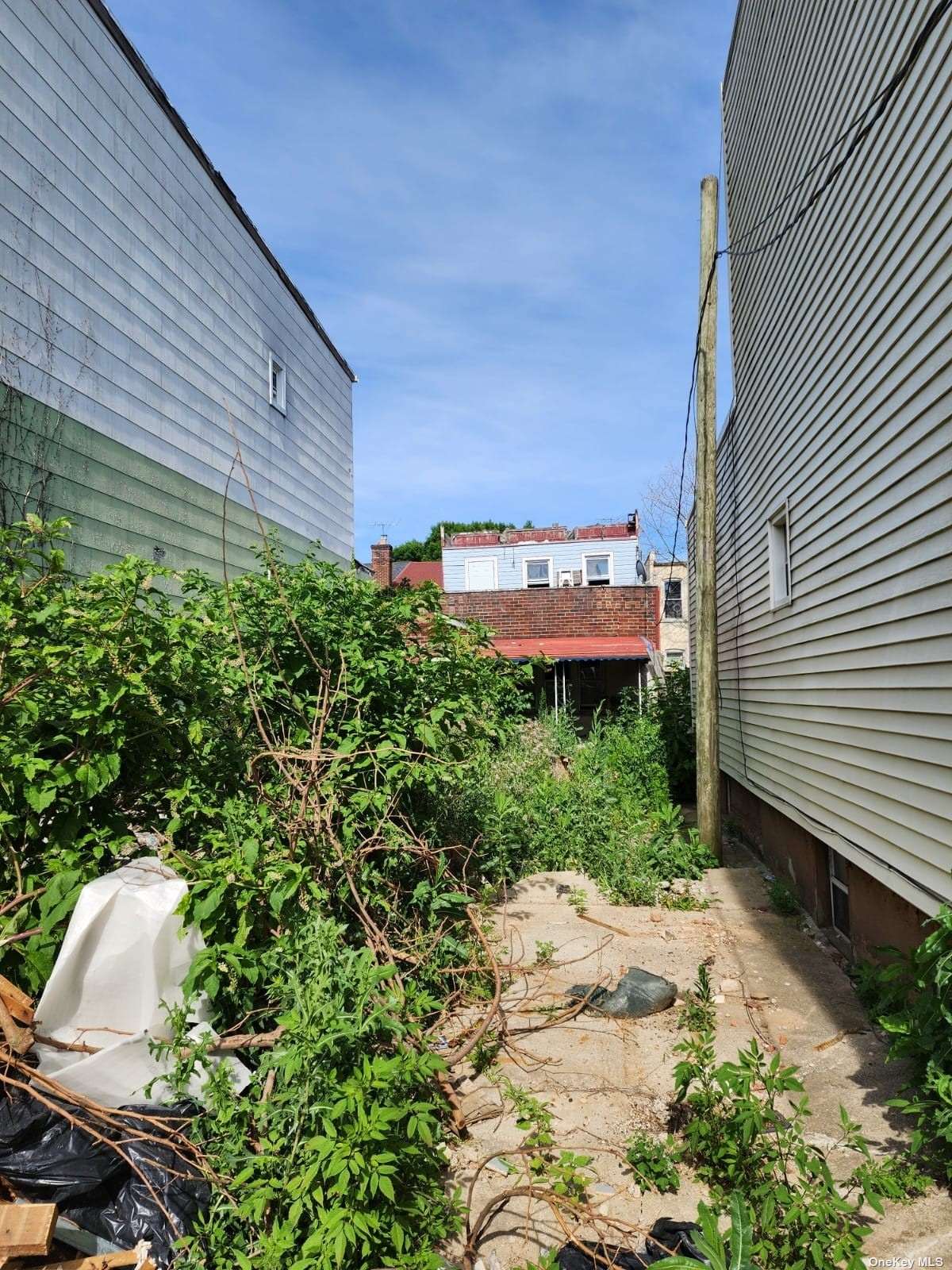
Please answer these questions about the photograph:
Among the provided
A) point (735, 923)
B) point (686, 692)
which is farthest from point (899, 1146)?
point (686, 692)

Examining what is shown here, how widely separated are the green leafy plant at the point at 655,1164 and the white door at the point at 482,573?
25498 mm

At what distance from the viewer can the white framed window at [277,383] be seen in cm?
1163

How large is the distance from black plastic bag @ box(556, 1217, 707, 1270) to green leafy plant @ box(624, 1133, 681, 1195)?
0.37m

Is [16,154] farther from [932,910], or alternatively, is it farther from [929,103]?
[932,910]

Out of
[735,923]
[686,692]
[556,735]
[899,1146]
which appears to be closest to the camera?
[899,1146]

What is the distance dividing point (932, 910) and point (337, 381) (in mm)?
13400

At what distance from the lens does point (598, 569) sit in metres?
27.8

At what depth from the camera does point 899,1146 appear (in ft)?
11.1

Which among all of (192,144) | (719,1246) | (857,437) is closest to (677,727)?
(857,437)

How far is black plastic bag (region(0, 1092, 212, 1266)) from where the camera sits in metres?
2.68

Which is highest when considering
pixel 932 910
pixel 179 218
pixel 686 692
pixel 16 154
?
pixel 179 218

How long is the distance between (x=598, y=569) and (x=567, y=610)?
18.3ft

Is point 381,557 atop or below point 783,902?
atop

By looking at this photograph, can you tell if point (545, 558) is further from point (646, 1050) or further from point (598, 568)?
point (646, 1050)
